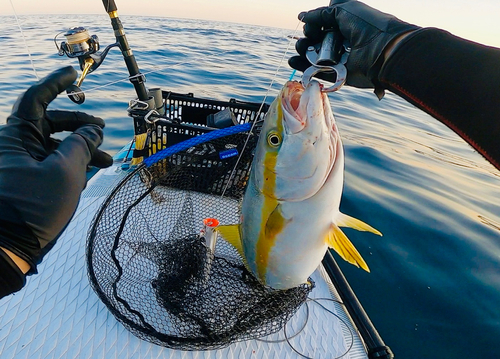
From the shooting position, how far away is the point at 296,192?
1586 millimetres

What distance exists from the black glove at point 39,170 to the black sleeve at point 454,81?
5.05 ft

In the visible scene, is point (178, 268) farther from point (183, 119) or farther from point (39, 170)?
point (183, 119)

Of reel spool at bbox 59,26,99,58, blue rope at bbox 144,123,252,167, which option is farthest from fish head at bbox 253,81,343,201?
reel spool at bbox 59,26,99,58

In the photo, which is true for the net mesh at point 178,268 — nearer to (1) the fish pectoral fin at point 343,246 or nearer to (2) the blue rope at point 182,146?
(2) the blue rope at point 182,146

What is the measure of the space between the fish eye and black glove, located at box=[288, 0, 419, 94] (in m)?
0.59

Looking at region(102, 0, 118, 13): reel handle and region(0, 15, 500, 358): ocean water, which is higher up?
region(102, 0, 118, 13): reel handle

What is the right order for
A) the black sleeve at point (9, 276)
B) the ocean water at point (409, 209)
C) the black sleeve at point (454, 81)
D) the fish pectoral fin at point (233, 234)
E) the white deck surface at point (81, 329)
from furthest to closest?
the ocean water at point (409, 209) → the fish pectoral fin at point (233, 234) → the white deck surface at point (81, 329) → the black sleeve at point (9, 276) → the black sleeve at point (454, 81)

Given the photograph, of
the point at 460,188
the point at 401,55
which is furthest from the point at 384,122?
the point at 401,55

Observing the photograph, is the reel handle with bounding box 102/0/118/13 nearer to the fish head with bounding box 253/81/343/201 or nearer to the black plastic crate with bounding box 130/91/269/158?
the black plastic crate with bounding box 130/91/269/158

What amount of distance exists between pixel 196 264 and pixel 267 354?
0.69m

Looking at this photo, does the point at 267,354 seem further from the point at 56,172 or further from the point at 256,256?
the point at 56,172

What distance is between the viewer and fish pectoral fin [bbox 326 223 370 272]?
5.10ft

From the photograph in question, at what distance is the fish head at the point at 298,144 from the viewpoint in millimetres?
1438

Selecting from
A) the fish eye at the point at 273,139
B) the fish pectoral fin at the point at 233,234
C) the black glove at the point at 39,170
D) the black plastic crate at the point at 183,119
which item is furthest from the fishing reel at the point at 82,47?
the fish eye at the point at 273,139
